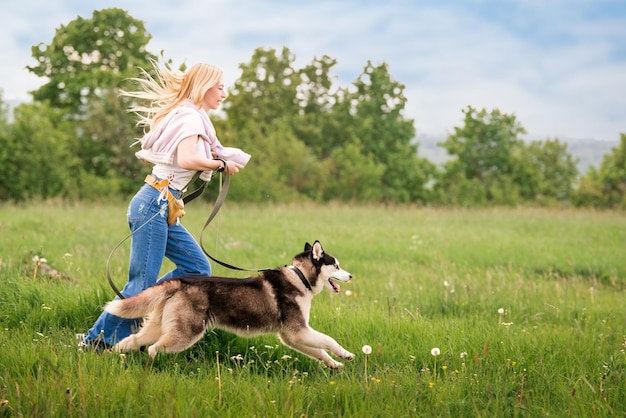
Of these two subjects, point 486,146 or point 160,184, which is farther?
point 486,146

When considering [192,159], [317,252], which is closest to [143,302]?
[192,159]

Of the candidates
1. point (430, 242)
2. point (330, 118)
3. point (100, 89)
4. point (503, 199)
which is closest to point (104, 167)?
point (100, 89)

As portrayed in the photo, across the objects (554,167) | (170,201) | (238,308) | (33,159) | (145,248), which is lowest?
(238,308)

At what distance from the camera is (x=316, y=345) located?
5.07 m

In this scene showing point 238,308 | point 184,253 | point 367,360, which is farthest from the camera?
point 184,253

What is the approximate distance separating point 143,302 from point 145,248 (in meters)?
0.64

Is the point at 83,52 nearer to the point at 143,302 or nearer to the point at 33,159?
the point at 33,159

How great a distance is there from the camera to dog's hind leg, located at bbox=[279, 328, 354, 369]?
5.04 meters

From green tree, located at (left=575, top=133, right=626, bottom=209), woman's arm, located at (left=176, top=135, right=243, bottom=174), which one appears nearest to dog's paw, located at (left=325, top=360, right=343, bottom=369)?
woman's arm, located at (left=176, top=135, right=243, bottom=174)

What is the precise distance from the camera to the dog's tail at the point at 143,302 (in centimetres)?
480

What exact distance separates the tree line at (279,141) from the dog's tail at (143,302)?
24810 mm

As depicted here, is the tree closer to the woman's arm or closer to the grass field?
the grass field

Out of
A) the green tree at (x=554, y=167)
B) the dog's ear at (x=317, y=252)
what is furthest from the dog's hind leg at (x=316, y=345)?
the green tree at (x=554, y=167)

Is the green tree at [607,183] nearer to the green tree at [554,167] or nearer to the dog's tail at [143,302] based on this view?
the green tree at [554,167]
